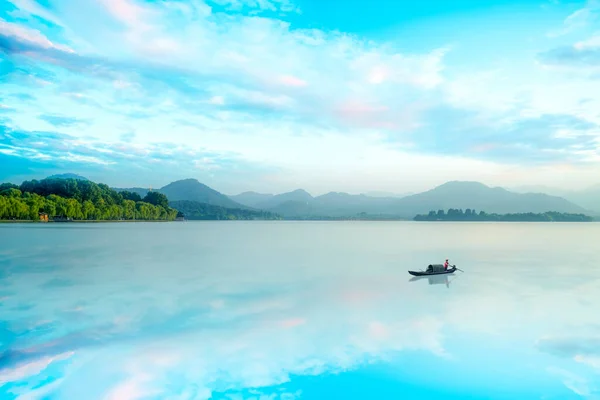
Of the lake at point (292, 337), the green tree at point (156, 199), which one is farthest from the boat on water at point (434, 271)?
the green tree at point (156, 199)

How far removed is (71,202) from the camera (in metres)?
115

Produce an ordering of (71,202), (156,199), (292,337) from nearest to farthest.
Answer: (292,337) < (71,202) < (156,199)

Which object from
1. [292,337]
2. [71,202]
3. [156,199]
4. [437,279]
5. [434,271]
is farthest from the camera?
[156,199]

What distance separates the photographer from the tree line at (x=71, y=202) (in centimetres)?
10419

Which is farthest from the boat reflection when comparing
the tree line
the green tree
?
the green tree

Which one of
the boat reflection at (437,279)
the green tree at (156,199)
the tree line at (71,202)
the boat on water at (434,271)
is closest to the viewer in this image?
the boat reflection at (437,279)

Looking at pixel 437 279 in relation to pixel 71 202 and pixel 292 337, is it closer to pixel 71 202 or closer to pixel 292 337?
pixel 292 337

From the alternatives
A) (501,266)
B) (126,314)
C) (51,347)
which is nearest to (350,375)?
(51,347)

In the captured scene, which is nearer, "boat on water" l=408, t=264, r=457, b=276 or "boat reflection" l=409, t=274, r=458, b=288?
"boat reflection" l=409, t=274, r=458, b=288

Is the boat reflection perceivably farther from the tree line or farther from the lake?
the tree line

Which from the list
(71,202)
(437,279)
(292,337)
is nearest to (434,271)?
(437,279)

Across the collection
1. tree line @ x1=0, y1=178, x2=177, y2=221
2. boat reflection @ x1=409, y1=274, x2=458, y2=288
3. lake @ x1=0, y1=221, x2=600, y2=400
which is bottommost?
boat reflection @ x1=409, y1=274, x2=458, y2=288

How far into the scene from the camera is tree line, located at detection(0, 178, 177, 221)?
10419 cm

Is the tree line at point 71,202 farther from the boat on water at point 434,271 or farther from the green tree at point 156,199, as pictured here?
the boat on water at point 434,271
